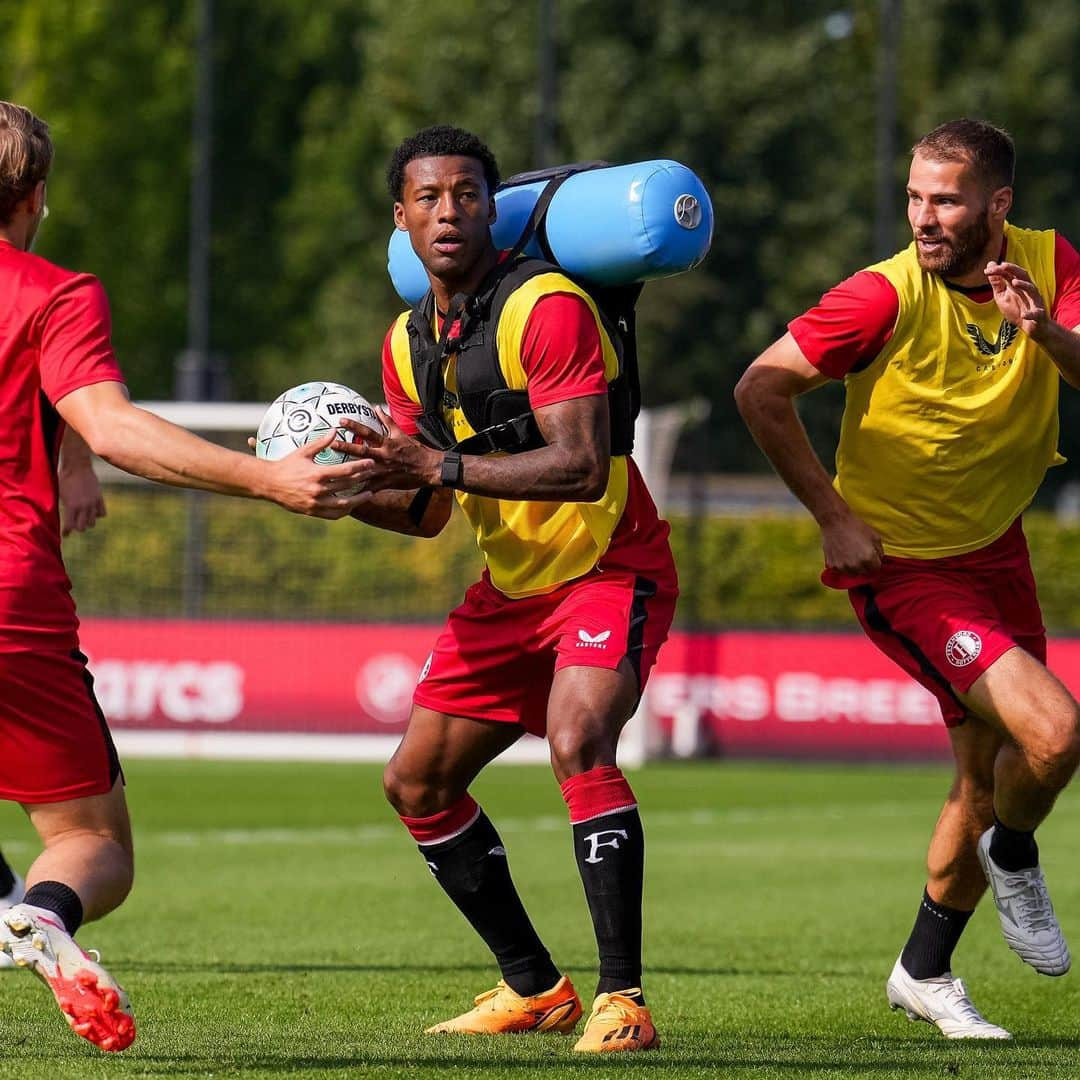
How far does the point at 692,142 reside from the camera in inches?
1855

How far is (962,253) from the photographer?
279 inches

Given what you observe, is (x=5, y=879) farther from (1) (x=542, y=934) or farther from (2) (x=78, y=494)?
(1) (x=542, y=934)

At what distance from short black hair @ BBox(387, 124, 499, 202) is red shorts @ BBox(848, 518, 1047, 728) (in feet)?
6.12

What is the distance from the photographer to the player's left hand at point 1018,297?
262 inches

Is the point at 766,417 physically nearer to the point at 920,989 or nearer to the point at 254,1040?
the point at 920,989

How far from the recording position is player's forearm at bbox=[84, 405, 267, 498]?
5.47 meters

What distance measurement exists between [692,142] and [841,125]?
364cm

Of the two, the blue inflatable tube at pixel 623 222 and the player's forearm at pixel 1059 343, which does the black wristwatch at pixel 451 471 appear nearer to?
the blue inflatable tube at pixel 623 222

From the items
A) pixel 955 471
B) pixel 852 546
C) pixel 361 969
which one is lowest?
pixel 361 969

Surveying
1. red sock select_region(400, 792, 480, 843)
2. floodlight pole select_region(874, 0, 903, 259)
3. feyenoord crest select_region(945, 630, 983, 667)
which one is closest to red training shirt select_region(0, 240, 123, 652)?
red sock select_region(400, 792, 480, 843)

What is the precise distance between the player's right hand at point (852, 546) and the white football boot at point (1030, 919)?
3.40 feet

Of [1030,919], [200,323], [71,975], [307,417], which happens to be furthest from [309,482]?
[200,323]

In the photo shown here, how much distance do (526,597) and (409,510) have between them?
550 millimetres

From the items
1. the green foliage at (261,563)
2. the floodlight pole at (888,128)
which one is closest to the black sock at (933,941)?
the green foliage at (261,563)
